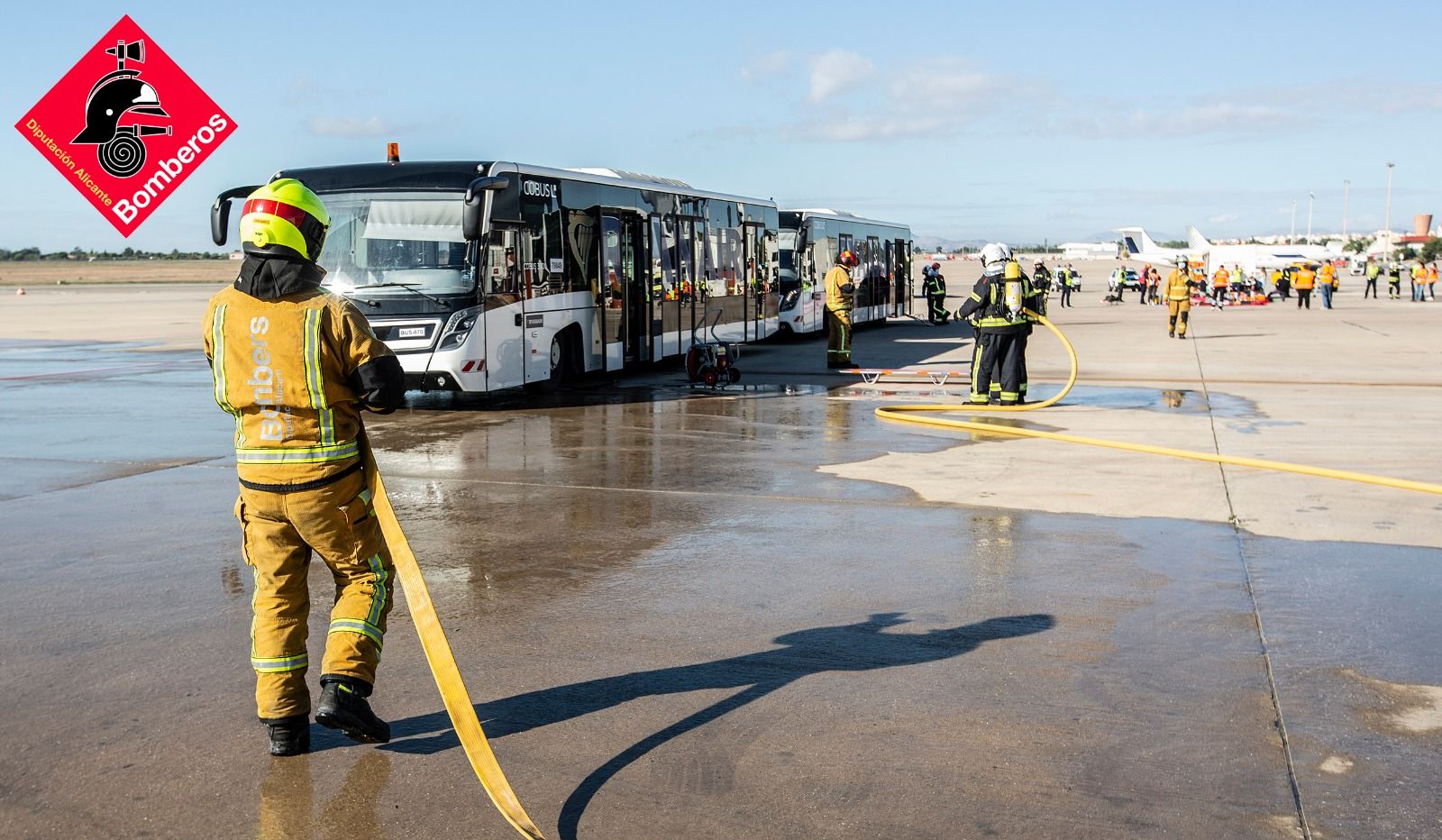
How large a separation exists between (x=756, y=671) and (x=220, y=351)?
2383 mm

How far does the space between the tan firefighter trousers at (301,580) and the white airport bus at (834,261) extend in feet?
75.3

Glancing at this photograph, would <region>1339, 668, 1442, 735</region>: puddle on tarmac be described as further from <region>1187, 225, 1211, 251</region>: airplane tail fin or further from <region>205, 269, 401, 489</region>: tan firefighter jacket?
<region>1187, 225, 1211, 251</region>: airplane tail fin

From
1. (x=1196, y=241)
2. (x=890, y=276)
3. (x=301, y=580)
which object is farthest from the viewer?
(x=1196, y=241)

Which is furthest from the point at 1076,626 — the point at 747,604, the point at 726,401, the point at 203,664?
the point at 726,401

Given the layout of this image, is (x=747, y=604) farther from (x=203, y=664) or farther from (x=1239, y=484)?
(x=1239, y=484)

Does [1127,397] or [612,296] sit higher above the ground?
[612,296]

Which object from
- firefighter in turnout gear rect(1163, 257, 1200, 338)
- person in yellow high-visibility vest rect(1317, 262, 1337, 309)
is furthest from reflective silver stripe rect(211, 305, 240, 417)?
person in yellow high-visibility vest rect(1317, 262, 1337, 309)

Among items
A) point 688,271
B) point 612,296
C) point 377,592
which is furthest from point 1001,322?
point 377,592

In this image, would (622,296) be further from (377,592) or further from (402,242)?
(377,592)

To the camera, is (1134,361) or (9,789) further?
(1134,361)

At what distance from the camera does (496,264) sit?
15.3 m

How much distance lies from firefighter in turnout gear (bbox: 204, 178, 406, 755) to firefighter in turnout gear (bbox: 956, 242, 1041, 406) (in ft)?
36.2

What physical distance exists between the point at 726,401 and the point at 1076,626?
402 inches

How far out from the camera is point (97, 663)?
5.48 meters
